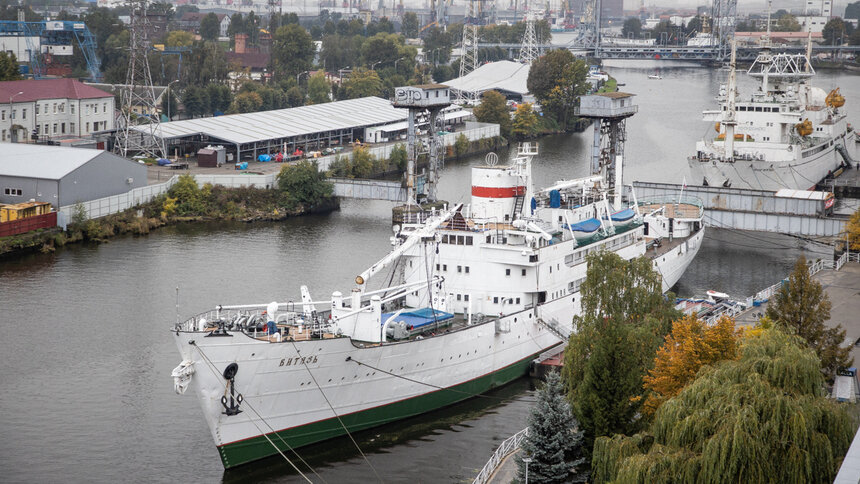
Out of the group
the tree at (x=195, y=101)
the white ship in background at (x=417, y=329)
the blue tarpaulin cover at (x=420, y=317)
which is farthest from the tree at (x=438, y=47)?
the blue tarpaulin cover at (x=420, y=317)

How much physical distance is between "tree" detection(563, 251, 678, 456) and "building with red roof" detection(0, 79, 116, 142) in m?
51.1

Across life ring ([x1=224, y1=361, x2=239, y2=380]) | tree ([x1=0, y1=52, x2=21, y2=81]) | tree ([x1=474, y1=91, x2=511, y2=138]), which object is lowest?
life ring ([x1=224, y1=361, x2=239, y2=380])

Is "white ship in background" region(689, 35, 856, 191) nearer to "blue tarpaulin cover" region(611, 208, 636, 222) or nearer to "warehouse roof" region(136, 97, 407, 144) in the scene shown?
"blue tarpaulin cover" region(611, 208, 636, 222)

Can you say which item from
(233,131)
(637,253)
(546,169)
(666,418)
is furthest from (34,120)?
(666,418)

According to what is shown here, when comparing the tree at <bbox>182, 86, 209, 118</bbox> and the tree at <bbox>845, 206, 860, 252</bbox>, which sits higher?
the tree at <bbox>182, 86, 209, 118</bbox>

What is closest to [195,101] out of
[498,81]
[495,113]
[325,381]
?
[495,113]

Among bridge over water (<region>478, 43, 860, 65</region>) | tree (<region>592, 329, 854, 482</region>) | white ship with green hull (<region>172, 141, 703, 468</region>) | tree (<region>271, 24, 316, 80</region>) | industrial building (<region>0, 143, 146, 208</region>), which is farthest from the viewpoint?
bridge over water (<region>478, 43, 860, 65</region>)

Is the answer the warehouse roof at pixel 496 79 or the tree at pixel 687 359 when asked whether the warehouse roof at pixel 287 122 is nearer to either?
the warehouse roof at pixel 496 79

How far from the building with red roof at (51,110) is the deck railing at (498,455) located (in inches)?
2095

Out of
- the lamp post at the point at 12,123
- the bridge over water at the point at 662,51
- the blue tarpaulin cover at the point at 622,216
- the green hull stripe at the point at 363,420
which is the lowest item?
the green hull stripe at the point at 363,420

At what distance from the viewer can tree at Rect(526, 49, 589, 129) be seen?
112250 millimetres

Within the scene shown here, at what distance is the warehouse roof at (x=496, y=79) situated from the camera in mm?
124812

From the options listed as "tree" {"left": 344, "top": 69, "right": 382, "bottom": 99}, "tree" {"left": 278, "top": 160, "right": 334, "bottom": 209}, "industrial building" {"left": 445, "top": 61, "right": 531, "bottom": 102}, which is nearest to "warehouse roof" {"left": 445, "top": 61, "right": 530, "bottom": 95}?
"industrial building" {"left": 445, "top": 61, "right": 531, "bottom": 102}

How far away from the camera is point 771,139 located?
7838 centimetres
